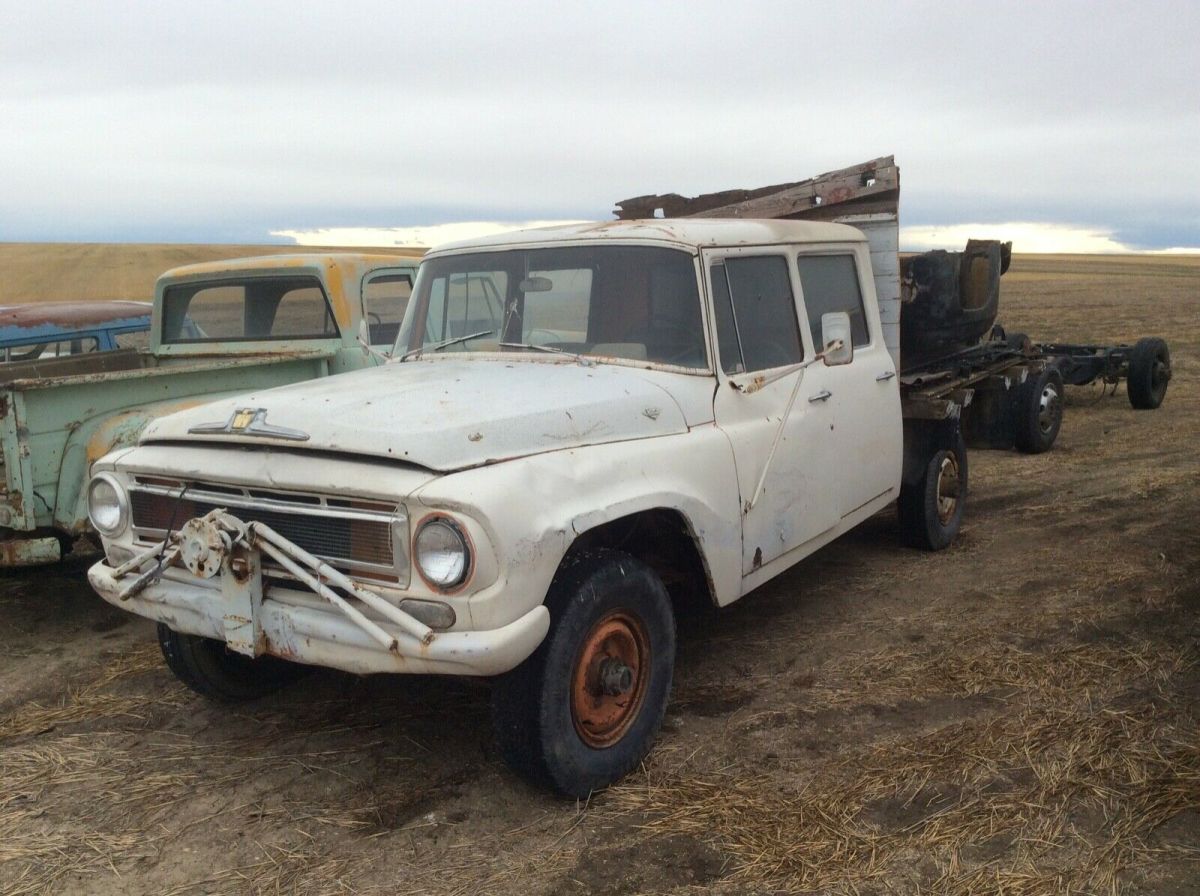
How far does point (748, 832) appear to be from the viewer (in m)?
3.15

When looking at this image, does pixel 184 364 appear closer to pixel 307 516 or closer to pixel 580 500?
pixel 307 516

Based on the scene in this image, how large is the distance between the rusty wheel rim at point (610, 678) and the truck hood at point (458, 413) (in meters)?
0.63

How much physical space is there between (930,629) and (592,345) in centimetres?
217

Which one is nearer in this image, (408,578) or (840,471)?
(408,578)

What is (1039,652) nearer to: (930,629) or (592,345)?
(930,629)

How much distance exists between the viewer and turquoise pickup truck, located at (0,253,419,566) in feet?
15.1

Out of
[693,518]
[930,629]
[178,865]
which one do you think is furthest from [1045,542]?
[178,865]

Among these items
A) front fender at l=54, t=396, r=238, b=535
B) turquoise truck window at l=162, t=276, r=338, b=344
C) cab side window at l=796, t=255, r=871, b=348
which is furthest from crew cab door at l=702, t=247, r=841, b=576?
turquoise truck window at l=162, t=276, r=338, b=344

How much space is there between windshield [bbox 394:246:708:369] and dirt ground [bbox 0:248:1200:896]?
1430 millimetres

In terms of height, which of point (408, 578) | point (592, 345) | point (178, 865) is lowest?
point (178, 865)

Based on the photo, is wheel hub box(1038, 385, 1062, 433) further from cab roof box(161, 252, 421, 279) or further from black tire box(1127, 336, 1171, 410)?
cab roof box(161, 252, 421, 279)

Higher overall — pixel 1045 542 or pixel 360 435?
pixel 360 435

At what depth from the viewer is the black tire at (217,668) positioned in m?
3.98

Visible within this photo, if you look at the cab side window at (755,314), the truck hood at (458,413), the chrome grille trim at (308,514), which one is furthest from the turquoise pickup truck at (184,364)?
the cab side window at (755,314)
